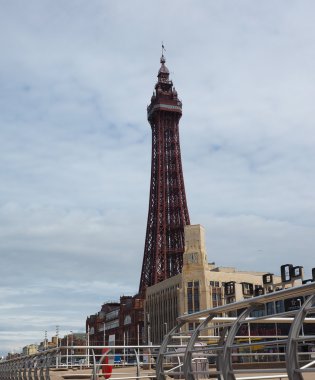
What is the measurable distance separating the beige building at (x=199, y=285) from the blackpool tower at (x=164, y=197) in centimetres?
1574

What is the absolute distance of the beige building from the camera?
77.9 metres

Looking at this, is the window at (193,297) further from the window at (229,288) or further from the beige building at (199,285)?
the window at (229,288)

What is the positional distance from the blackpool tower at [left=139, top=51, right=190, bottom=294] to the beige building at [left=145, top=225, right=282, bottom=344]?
51.6ft

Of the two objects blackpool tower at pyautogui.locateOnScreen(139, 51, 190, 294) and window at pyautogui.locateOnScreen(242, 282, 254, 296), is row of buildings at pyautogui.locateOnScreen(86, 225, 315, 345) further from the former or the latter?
blackpool tower at pyautogui.locateOnScreen(139, 51, 190, 294)

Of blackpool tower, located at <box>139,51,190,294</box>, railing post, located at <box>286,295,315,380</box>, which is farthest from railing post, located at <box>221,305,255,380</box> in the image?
blackpool tower, located at <box>139,51,190,294</box>

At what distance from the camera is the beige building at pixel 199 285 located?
77.9m

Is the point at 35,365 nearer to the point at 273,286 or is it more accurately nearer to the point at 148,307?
the point at 273,286

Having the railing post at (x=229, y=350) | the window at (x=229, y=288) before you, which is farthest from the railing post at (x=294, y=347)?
the window at (x=229, y=288)

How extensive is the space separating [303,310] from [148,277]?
101 meters

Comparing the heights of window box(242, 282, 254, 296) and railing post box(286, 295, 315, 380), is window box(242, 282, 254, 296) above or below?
above

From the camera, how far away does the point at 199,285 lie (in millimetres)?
79688

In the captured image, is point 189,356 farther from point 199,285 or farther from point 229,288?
point 199,285

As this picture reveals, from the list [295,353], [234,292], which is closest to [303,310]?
[295,353]

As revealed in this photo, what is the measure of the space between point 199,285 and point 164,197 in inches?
1390
